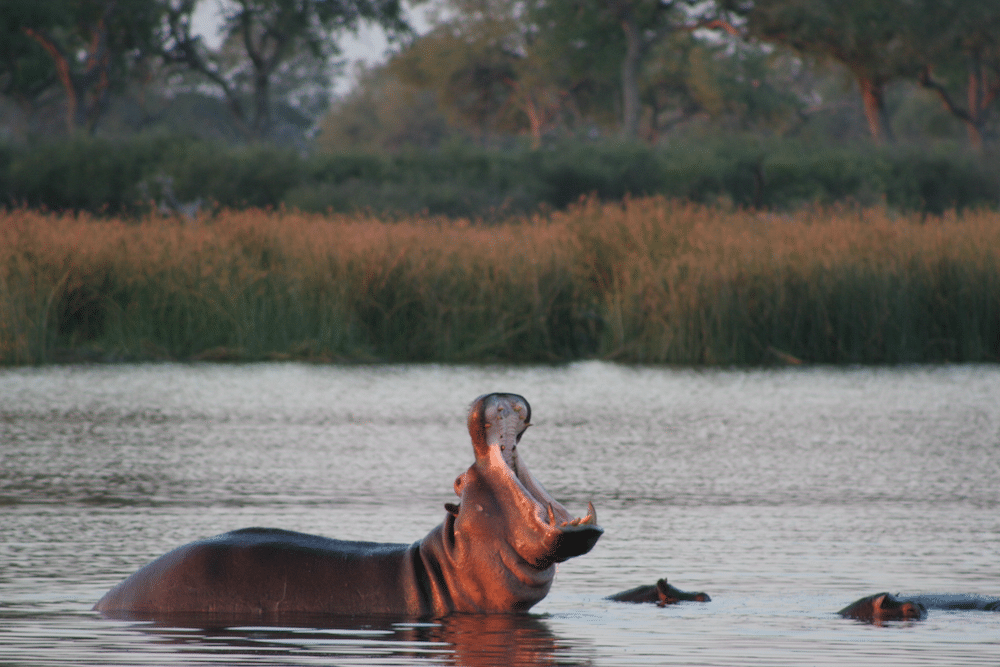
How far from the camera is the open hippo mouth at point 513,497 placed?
3170 millimetres

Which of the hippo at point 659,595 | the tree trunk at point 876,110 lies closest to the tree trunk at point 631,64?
the tree trunk at point 876,110

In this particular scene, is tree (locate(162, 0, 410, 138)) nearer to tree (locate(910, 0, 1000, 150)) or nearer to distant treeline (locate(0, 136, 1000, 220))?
distant treeline (locate(0, 136, 1000, 220))

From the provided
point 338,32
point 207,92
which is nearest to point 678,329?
point 338,32

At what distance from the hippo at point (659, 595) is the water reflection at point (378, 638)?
445 millimetres

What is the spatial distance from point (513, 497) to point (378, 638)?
0.55 meters

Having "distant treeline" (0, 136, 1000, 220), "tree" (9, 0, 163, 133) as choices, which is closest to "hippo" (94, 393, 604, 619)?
"distant treeline" (0, 136, 1000, 220)

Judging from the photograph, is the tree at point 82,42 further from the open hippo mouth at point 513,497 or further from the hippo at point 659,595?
the open hippo mouth at point 513,497

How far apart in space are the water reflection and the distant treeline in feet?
69.2

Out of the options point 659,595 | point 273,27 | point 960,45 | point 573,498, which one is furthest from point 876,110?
point 659,595

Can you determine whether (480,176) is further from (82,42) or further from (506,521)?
(506,521)

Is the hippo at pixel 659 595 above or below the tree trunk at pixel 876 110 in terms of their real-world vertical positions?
below

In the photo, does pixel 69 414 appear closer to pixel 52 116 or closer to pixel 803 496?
pixel 803 496

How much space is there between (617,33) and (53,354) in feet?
102

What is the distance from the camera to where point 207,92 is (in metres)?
67.9
